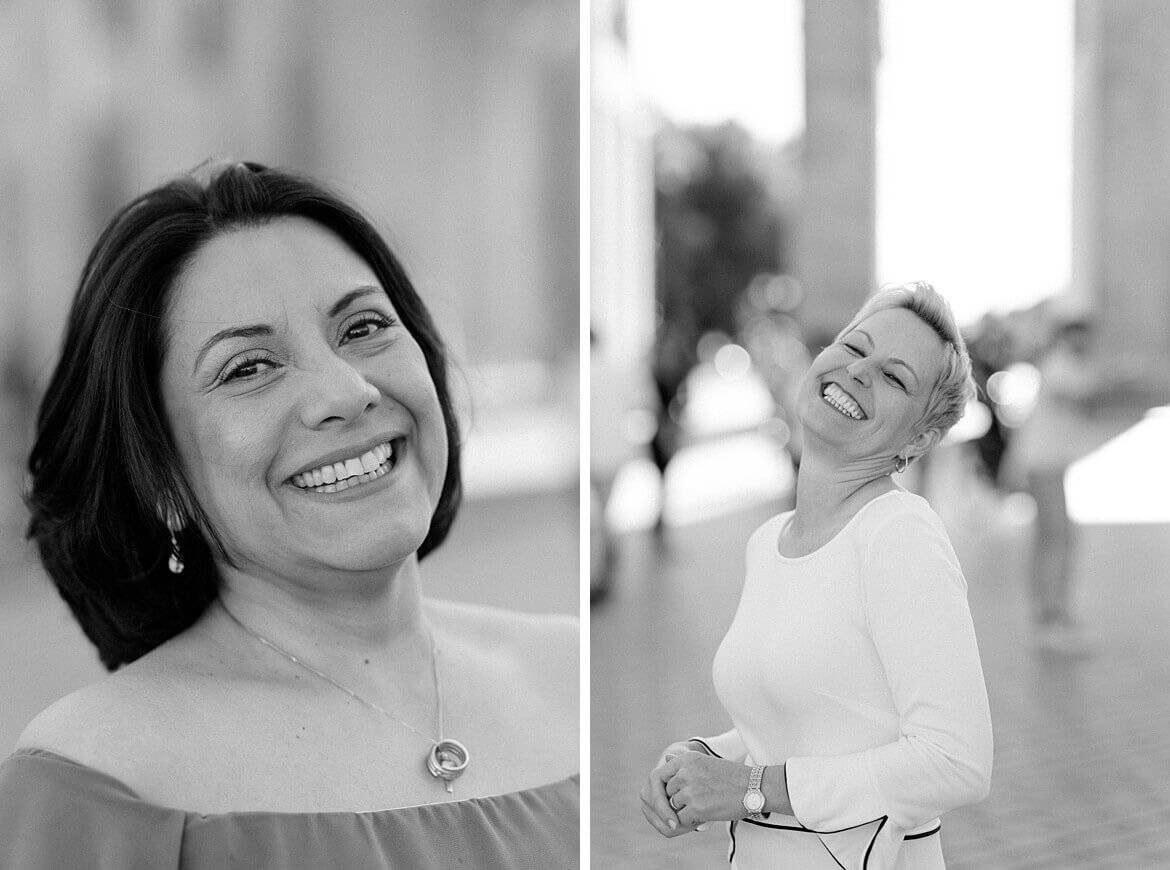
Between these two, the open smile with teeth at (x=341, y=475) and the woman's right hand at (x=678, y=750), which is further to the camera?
the open smile with teeth at (x=341, y=475)

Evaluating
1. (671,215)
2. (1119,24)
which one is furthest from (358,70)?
(671,215)

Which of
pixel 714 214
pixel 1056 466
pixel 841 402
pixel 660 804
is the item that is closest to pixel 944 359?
pixel 841 402

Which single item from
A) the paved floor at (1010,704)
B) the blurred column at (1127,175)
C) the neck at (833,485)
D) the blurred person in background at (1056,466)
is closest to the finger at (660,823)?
the neck at (833,485)

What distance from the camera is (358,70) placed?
12.5 feet

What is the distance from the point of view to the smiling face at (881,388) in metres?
2.05

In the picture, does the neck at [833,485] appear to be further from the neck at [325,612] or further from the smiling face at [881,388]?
the neck at [325,612]

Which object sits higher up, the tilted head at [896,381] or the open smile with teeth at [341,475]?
the tilted head at [896,381]

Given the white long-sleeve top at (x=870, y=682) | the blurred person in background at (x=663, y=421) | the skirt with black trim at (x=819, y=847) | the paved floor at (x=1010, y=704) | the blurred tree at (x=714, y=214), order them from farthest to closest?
the blurred tree at (x=714, y=214), the blurred person in background at (x=663, y=421), the paved floor at (x=1010, y=704), the skirt with black trim at (x=819, y=847), the white long-sleeve top at (x=870, y=682)

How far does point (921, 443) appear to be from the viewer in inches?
81.8

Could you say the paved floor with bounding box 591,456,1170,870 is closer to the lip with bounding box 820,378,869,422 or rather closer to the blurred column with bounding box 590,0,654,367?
the lip with bounding box 820,378,869,422

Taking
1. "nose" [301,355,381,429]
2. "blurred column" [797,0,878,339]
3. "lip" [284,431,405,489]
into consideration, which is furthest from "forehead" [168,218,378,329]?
"blurred column" [797,0,878,339]

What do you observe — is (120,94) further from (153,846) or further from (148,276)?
(153,846)

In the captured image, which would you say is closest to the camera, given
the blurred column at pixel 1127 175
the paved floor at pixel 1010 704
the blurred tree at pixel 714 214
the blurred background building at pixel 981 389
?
the paved floor at pixel 1010 704

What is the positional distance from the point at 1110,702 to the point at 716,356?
3348cm
